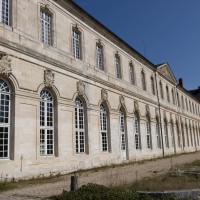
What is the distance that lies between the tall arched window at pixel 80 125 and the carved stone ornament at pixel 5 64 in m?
4.97

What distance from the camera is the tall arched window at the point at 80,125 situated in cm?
1482

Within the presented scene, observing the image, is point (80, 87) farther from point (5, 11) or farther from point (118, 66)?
point (118, 66)

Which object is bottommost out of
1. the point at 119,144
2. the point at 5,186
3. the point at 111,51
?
the point at 5,186

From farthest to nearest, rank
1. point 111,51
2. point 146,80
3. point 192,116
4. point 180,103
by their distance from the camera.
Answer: point 192,116 → point 180,103 → point 146,80 → point 111,51

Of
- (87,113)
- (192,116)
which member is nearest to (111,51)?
(87,113)

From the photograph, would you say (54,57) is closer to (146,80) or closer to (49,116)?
(49,116)

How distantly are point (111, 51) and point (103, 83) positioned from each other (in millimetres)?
3348

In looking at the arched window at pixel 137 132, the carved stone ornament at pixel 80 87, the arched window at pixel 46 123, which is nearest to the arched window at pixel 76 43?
the carved stone ornament at pixel 80 87

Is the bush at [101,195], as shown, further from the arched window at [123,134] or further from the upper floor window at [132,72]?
the upper floor window at [132,72]

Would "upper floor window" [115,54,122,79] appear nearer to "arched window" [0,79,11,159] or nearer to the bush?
"arched window" [0,79,11,159]

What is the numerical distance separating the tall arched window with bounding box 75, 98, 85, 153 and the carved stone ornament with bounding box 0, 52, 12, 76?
497 cm

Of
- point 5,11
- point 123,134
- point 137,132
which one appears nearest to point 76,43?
point 5,11

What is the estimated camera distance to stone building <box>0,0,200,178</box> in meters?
11.1

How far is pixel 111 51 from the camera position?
19969mm
